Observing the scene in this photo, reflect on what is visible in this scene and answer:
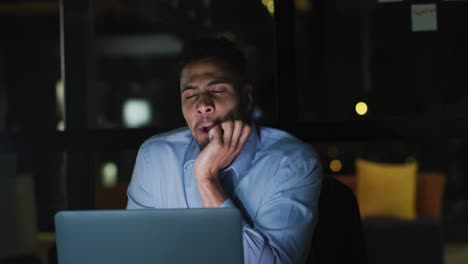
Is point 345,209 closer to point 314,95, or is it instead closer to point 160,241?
point 160,241

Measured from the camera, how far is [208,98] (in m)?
3.24

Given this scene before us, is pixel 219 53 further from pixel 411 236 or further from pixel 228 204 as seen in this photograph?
pixel 411 236

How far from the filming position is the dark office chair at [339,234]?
104 inches

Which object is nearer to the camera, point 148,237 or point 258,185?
point 148,237

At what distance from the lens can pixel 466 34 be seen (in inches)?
135

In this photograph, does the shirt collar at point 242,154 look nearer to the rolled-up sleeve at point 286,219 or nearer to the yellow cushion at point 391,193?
the rolled-up sleeve at point 286,219

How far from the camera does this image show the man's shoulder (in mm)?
3297

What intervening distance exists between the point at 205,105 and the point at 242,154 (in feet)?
0.86

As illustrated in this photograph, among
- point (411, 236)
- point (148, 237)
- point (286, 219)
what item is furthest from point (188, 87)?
point (411, 236)

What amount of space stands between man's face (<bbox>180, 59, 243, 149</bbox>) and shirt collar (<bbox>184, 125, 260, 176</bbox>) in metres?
0.04

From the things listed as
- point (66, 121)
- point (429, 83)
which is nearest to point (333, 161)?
point (66, 121)

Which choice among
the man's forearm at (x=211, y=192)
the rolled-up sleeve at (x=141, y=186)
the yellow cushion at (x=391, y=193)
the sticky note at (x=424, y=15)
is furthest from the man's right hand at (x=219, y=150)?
the yellow cushion at (x=391, y=193)

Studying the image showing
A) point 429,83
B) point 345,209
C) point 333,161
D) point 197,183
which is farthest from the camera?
point 429,83

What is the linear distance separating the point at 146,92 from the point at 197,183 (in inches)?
47.2
